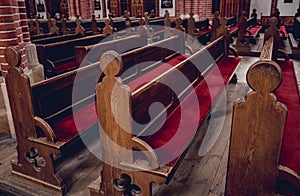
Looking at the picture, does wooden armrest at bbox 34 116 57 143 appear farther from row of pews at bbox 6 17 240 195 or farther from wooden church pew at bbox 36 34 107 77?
wooden church pew at bbox 36 34 107 77

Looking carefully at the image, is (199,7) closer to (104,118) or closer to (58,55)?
(58,55)

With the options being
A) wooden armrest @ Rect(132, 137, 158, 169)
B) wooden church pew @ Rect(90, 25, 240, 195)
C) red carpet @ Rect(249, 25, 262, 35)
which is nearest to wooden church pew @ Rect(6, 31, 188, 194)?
wooden church pew @ Rect(90, 25, 240, 195)

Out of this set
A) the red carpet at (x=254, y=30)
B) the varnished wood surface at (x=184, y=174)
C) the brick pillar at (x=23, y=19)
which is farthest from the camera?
the red carpet at (x=254, y=30)

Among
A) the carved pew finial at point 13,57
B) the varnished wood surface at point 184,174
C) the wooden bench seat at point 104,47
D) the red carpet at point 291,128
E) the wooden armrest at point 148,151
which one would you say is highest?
the carved pew finial at point 13,57

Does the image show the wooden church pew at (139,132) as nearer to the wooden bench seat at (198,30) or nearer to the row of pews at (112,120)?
the row of pews at (112,120)

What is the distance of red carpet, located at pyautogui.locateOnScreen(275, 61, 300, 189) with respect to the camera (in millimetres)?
2055

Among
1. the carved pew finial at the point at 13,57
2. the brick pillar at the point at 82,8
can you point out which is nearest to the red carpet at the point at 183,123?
the carved pew finial at the point at 13,57

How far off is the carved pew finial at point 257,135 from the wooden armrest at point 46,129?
1460mm

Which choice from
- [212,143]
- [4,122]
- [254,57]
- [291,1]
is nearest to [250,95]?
[212,143]

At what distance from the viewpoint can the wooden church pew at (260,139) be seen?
1.65 metres

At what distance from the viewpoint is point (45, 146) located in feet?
8.18

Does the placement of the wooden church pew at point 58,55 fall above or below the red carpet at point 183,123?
above

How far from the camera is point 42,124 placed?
2.48m

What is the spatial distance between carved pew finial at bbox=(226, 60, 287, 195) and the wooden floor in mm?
620
